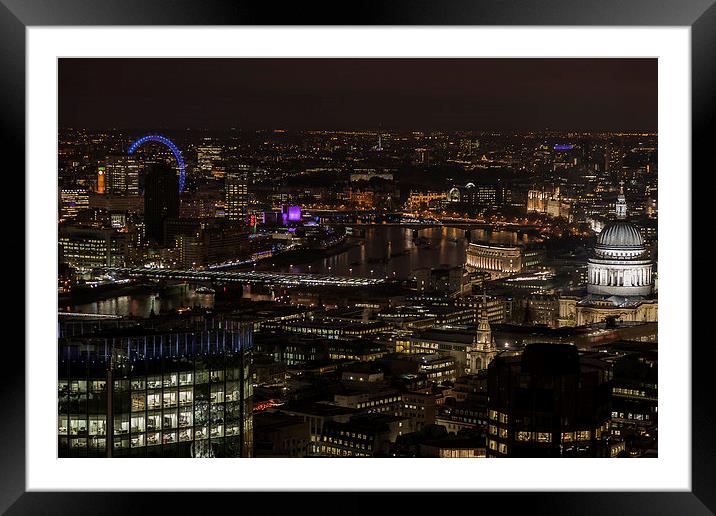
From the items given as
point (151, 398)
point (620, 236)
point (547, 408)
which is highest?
point (620, 236)

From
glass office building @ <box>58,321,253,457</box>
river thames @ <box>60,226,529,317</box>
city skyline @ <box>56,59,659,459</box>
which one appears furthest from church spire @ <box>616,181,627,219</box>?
glass office building @ <box>58,321,253,457</box>

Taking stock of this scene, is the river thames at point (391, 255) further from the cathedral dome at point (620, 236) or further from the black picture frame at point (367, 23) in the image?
the black picture frame at point (367, 23)

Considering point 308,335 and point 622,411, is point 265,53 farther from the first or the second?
point 308,335

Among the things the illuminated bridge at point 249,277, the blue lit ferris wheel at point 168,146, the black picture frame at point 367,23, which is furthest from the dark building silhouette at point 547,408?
the blue lit ferris wheel at point 168,146

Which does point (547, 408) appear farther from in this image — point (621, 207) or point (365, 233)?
point (621, 207)

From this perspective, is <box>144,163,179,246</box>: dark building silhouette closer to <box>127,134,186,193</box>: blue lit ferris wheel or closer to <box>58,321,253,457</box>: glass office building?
<box>127,134,186,193</box>: blue lit ferris wheel

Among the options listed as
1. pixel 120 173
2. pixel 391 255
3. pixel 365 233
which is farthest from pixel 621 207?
pixel 120 173
